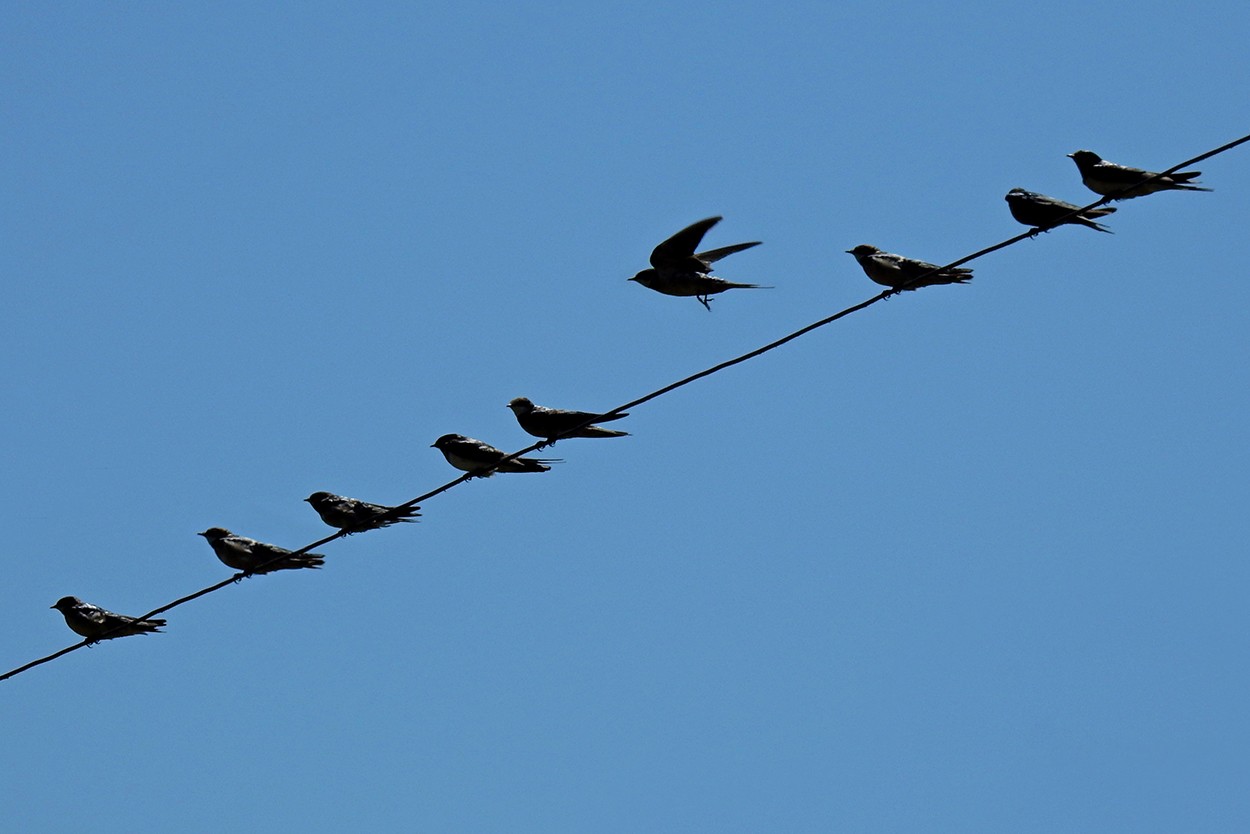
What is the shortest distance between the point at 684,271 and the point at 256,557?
4532 mm

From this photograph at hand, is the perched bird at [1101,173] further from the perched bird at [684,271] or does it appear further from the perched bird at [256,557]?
the perched bird at [256,557]

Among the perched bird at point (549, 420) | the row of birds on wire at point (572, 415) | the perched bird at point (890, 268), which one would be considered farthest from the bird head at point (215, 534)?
the perched bird at point (890, 268)

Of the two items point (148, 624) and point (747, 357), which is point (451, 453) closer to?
point (148, 624)

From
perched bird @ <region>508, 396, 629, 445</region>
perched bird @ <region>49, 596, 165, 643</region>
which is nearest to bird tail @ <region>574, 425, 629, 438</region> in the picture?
perched bird @ <region>508, 396, 629, 445</region>

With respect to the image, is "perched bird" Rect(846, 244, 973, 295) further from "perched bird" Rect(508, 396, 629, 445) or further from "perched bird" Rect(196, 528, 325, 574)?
"perched bird" Rect(196, 528, 325, 574)

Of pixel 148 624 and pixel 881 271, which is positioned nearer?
pixel 881 271

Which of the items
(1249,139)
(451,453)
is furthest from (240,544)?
(1249,139)

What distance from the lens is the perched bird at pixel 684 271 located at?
15.2 meters

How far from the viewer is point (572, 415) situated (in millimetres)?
14023

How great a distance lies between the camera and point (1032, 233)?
10.5 meters

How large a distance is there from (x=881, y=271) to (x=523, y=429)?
10.8 feet

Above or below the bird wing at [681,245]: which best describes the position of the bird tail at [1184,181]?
below

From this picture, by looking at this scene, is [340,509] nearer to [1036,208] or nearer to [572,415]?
[572,415]

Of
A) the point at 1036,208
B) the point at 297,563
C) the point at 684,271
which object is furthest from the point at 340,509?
the point at 1036,208
